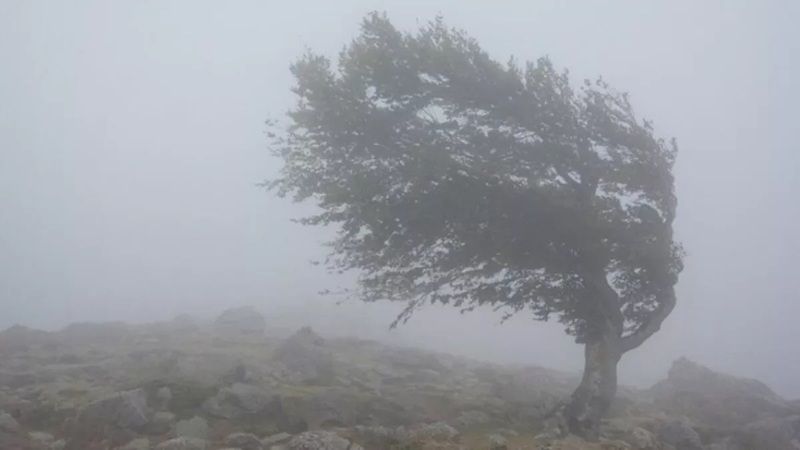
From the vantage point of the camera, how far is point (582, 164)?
2394 cm

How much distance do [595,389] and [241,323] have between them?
35.4 m

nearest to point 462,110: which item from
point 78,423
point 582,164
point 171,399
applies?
point 582,164

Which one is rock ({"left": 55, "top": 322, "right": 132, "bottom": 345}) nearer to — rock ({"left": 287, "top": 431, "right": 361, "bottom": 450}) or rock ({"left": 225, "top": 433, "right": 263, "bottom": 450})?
rock ({"left": 225, "top": 433, "right": 263, "bottom": 450})

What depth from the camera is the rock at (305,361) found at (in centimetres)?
2741

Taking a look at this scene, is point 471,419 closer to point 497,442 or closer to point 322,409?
point 497,442

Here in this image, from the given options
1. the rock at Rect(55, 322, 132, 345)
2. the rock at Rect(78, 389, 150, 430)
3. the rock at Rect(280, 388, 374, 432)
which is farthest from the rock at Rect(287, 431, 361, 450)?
the rock at Rect(55, 322, 132, 345)

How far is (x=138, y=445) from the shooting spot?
1681cm

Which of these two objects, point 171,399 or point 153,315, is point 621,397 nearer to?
point 171,399

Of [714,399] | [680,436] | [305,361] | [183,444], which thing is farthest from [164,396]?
[714,399]

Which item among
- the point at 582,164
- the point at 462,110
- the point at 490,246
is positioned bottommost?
the point at 490,246

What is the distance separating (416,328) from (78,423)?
100 meters

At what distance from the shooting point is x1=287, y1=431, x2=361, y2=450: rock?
1616cm

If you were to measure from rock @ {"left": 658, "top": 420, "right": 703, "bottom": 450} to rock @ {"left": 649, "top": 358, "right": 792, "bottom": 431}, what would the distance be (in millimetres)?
2708

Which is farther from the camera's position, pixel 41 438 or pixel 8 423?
pixel 8 423
